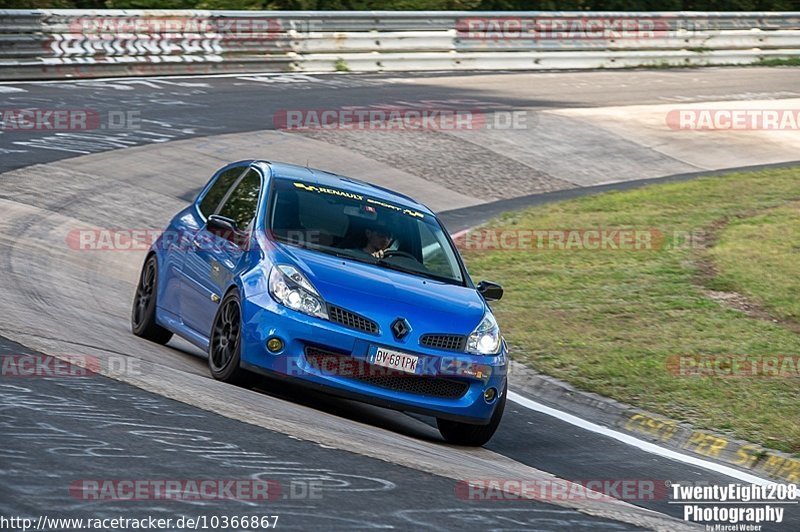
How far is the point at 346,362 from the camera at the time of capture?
8445 millimetres

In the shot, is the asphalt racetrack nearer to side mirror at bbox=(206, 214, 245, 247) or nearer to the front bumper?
the front bumper

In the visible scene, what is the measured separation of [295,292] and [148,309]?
257cm

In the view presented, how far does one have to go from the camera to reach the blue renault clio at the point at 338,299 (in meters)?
8.48

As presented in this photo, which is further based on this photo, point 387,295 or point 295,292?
point 387,295

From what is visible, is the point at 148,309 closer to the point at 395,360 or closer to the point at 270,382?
the point at 270,382

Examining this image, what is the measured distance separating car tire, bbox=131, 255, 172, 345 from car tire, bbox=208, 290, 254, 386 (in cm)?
159

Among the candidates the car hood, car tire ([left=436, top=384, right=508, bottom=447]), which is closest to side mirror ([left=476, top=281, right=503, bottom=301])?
the car hood

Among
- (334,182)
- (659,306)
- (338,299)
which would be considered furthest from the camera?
(659,306)

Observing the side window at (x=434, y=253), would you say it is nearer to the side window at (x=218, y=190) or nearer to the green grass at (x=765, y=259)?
the side window at (x=218, y=190)

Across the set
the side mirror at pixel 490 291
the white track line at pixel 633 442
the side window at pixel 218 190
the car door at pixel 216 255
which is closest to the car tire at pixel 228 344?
the car door at pixel 216 255

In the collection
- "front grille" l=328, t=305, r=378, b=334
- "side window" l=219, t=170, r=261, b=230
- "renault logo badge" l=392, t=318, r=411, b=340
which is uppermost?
"side window" l=219, t=170, r=261, b=230

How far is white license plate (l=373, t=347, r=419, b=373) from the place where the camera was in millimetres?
8453

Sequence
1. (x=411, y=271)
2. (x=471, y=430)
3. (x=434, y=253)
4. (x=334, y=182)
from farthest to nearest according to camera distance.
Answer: (x=334, y=182)
(x=434, y=253)
(x=411, y=271)
(x=471, y=430)

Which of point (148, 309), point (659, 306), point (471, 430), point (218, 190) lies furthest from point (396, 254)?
point (659, 306)
